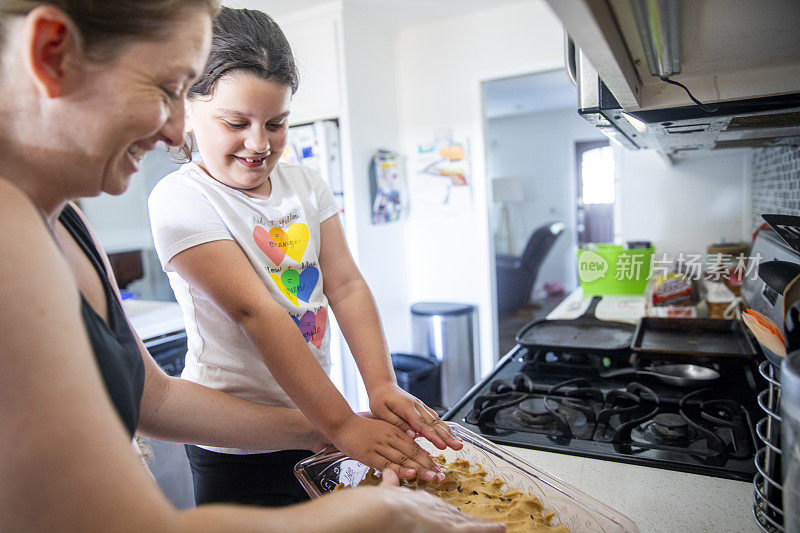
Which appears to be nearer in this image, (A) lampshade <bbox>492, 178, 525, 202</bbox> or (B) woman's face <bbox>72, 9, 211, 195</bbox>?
(B) woman's face <bbox>72, 9, 211, 195</bbox>

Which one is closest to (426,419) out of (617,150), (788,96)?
(788,96)

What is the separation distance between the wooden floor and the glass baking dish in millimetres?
3815

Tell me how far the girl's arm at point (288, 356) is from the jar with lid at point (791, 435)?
1.39 feet

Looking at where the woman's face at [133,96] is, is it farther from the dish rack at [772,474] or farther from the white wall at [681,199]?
the white wall at [681,199]

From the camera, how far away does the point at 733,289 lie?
2137 mm

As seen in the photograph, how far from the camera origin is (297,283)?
1.02m

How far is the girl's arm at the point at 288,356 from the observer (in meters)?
0.80

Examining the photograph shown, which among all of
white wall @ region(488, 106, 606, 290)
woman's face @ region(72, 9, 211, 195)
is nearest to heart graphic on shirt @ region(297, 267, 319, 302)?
woman's face @ region(72, 9, 211, 195)

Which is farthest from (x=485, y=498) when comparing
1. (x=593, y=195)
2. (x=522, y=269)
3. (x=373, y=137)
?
(x=593, y=195)

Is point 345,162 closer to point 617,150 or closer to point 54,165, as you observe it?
point 617,150

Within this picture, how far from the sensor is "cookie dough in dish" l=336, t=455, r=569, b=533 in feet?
2.34

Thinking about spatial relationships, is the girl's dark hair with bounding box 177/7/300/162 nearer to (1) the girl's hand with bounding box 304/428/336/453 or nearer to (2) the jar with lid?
(1) the girl's hand with bounding box 304/428/336/453
